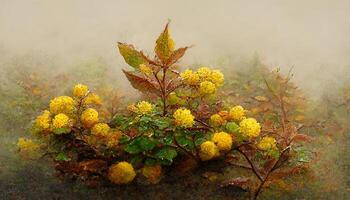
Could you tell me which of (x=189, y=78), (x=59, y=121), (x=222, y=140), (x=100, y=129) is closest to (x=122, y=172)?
(x=100, y=129)

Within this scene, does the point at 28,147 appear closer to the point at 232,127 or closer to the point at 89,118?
the point at 89,118

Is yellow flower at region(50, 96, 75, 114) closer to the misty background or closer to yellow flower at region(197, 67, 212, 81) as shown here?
yellow flower at region(197, 67, 212, 81)

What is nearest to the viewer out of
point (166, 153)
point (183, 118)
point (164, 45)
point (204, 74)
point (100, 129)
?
point (164, 45)

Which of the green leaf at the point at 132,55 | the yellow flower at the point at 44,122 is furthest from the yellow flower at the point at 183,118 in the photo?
the yellow flower at the point at 44,122

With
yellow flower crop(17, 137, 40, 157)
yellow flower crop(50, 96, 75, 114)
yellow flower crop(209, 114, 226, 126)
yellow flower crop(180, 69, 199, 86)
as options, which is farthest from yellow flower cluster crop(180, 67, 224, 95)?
yellow flower crop(17, 137, 40, 157)

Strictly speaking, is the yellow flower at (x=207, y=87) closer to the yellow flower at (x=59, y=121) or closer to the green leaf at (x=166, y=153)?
the green leaf at (x=166, y=153)

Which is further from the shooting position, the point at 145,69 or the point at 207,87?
the point at 207,87

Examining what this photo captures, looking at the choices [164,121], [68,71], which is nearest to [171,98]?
[164,121]
